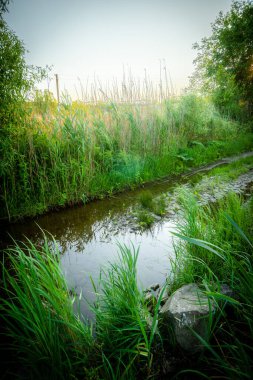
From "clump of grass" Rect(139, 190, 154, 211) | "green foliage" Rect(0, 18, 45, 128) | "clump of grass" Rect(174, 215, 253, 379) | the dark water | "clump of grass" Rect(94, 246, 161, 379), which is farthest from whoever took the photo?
"clump of grass" Rect(139, 190, 154, 211)

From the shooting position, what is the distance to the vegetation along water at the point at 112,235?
4.03 ft

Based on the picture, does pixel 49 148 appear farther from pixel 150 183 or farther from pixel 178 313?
pixel 178 313

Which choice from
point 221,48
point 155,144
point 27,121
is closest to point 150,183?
point 155,144

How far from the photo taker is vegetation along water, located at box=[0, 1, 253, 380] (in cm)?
123

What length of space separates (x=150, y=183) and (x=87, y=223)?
8.32 ft

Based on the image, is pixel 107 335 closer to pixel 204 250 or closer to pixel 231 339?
pixel 231 339

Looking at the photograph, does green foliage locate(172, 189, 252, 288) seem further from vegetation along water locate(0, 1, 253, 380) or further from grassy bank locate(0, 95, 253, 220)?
grassy bank locate(0, 95, 253, 220)

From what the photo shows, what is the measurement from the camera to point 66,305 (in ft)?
4.25

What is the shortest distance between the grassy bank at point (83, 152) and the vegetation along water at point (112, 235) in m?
0.03

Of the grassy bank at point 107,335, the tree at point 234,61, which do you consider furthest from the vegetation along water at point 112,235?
the tree at point 234,61

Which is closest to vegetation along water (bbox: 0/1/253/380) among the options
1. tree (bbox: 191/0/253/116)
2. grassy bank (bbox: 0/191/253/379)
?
grassy bank (bbox: 0/191/253/379)

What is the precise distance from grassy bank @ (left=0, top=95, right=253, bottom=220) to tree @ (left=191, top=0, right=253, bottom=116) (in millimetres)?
7739

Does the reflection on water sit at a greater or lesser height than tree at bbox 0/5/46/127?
lesser

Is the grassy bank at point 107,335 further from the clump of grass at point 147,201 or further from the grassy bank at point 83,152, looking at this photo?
the clump of grass at point 147,201
